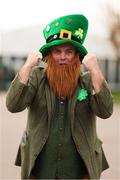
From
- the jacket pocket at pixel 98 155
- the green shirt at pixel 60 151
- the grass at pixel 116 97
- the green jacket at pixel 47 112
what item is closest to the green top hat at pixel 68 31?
→ the green jacket at pixel 47 112

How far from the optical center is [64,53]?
4035mm

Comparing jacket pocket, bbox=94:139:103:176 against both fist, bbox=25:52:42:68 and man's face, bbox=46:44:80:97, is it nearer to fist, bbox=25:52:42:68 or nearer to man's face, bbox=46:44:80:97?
man's face, bbox=46:44:80:97

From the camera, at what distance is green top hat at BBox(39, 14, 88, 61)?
159 inches

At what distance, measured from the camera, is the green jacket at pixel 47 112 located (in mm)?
4020

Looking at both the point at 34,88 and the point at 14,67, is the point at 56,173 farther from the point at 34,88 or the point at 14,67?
the point at 14,67

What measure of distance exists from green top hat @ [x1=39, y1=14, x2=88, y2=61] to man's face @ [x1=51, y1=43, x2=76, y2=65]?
42mm

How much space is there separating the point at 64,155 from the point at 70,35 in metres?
0.82

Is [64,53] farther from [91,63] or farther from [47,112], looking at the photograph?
[47,112]

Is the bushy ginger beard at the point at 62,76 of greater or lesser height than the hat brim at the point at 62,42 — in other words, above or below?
below

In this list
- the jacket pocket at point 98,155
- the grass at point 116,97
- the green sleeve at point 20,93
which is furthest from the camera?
the grass at point 116,97

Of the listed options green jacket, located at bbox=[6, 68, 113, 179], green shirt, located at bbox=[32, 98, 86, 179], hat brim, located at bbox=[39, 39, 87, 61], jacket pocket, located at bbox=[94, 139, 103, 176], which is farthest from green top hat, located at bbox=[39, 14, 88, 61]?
jacket pocket, located at bbox=[94, 139, 103, 176]

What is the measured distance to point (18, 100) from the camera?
4.02 metres

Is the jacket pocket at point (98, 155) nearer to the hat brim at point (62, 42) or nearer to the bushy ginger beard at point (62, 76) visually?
the bushy ginger beard at point (62, 76)

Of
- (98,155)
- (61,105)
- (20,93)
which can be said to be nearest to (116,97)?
(98,155)
